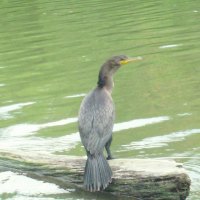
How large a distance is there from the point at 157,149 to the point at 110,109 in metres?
1.79

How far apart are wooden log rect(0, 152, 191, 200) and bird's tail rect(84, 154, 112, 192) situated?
132 millimetres

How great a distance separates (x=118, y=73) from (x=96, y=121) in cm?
618

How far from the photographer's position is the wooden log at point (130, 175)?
631 centimetres

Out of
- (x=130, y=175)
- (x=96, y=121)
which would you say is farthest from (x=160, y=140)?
(x=130, y=175)

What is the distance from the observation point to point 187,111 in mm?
10141

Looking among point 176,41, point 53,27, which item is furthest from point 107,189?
point 53,27

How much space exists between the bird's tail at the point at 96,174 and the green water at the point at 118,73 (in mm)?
561

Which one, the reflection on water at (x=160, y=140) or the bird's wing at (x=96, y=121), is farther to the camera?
the reflection on water at (x=160, y=140)

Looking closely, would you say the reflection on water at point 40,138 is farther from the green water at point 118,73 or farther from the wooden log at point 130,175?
the wooden log at point 130,175

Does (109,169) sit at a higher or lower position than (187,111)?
higher

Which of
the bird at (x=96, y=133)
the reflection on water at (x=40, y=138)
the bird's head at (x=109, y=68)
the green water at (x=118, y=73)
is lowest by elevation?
the green water at (x=118, y=73)

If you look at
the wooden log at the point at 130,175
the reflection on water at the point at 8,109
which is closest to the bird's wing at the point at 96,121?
the wooden log at the point at 130,175

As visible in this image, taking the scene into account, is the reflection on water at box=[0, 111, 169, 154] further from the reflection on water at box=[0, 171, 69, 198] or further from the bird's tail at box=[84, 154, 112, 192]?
the bird's tail at box=[84, 154, 112, 192]

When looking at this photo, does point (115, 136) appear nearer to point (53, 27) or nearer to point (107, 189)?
point (107, 189)
